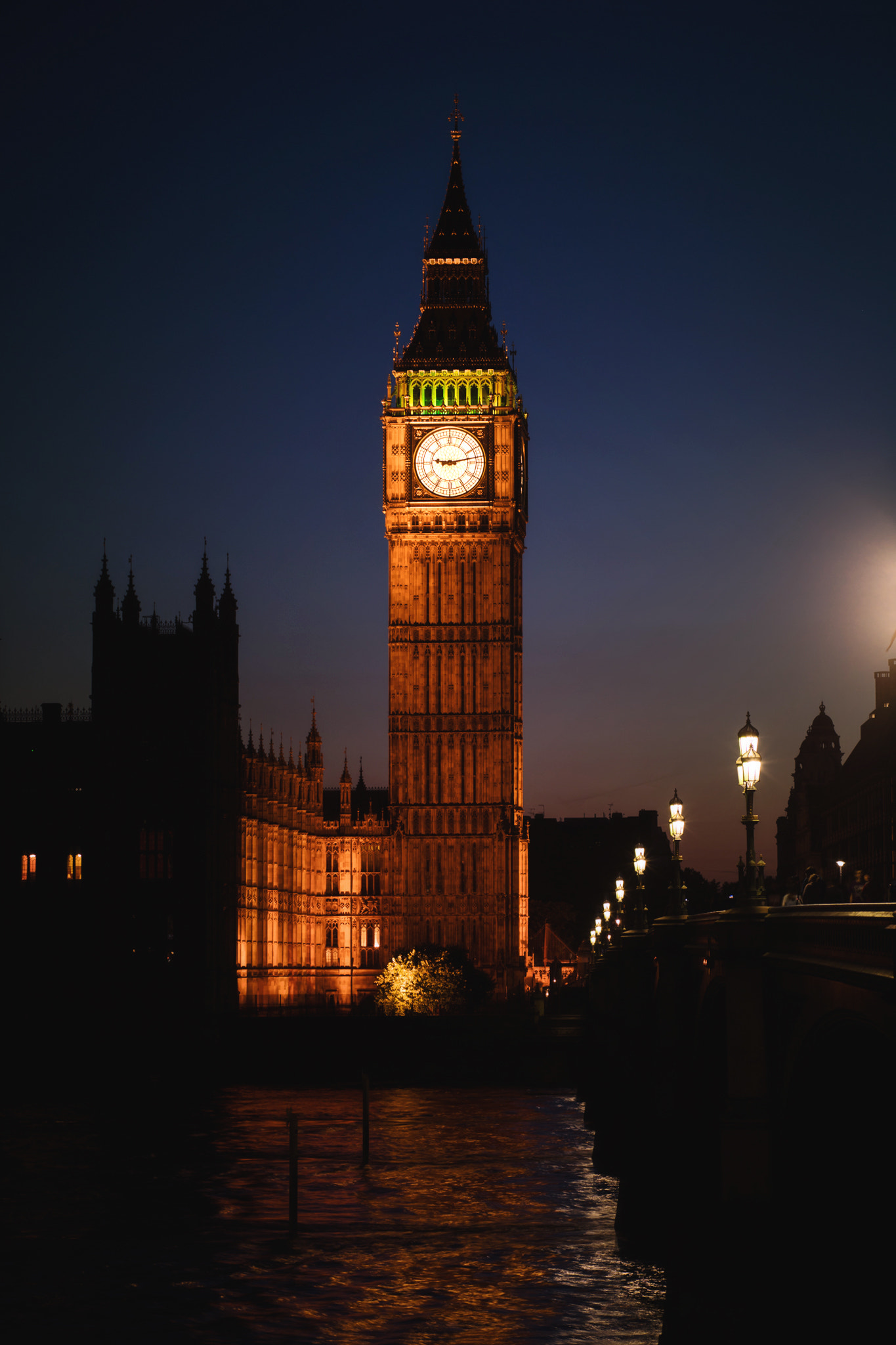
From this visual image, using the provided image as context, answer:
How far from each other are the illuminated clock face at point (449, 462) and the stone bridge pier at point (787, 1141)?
82.9m

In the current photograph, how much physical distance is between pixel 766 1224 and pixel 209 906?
56.1 meters

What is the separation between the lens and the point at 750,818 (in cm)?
2314

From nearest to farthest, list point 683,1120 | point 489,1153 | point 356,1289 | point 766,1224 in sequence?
1. point 766,1224
2. point 356,1289
3. point 683,1120
4. point 489,1153

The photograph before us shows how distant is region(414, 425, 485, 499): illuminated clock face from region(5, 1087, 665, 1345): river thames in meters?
63.3

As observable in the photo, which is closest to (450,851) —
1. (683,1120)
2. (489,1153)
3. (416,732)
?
(416,732)

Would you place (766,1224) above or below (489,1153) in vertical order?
above

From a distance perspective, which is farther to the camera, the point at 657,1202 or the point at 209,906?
the point at 209,906

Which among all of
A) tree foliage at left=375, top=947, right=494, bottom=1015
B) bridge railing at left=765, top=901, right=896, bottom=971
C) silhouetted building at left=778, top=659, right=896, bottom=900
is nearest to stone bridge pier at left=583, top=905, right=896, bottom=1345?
bridge railing at left=765, top=901, right=896, bottom=971

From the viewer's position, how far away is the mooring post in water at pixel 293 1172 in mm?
30906

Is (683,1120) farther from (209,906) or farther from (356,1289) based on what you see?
(209,906)

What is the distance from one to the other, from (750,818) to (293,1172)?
13334 millimetres

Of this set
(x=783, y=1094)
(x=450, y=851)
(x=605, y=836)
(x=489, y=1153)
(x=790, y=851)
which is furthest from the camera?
(x=605, y=836)

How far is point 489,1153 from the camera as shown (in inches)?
1718

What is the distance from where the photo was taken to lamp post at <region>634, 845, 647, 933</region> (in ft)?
138
